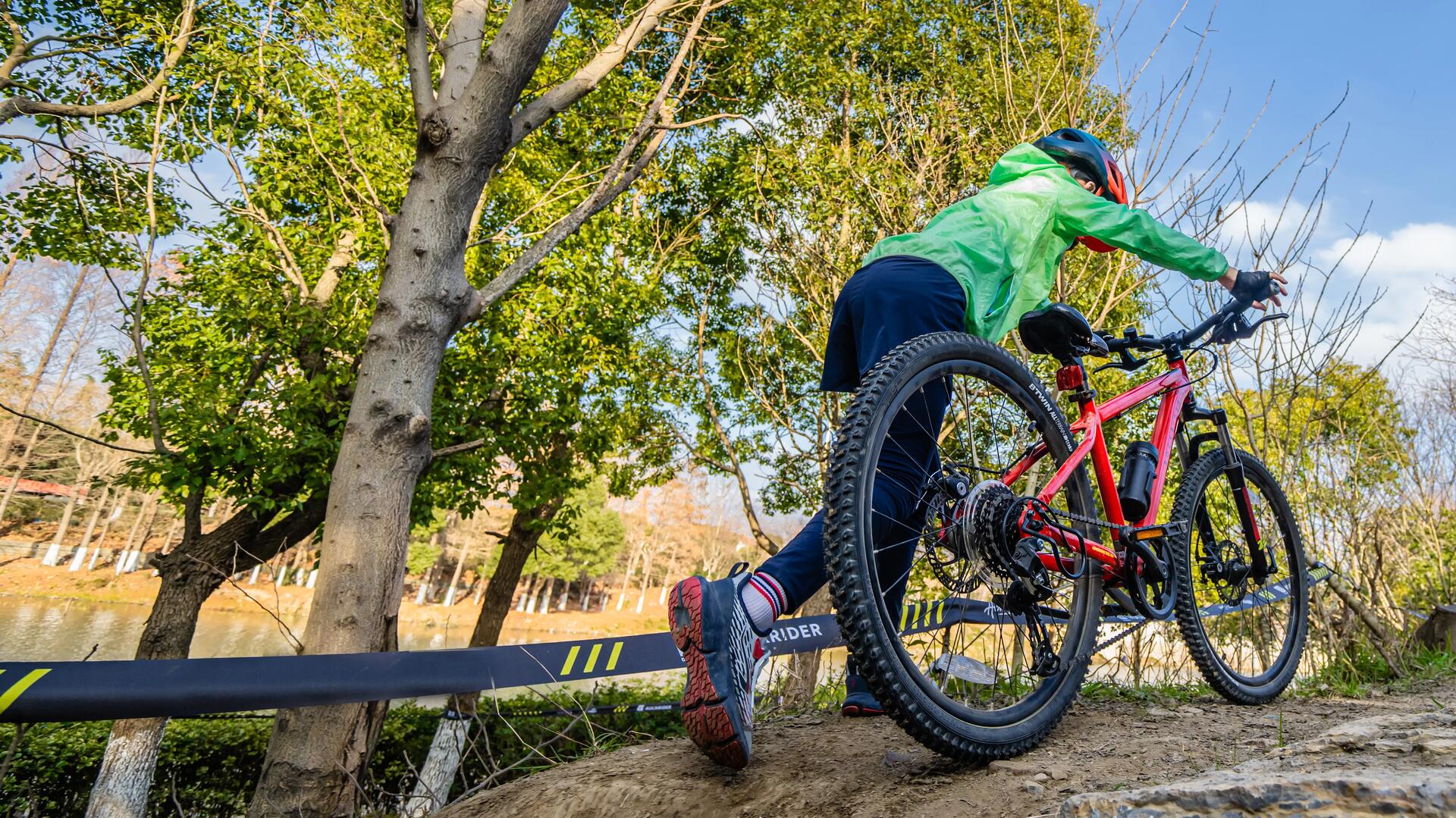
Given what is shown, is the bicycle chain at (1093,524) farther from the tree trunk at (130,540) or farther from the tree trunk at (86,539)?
the tree trunk at (86,539)

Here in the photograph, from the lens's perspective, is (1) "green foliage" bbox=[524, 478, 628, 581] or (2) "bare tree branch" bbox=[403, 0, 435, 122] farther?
(1) "green foliage" bbox=[524, 478, 628, 581]

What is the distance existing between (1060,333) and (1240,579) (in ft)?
4.76

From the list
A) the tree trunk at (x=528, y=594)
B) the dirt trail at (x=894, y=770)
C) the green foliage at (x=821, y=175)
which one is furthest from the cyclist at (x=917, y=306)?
the tree trunk at (x=528, y=594)

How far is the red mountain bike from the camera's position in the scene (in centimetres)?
163

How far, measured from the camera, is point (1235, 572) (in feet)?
9.73

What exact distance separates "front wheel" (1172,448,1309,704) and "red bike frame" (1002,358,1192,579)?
9.2 inches

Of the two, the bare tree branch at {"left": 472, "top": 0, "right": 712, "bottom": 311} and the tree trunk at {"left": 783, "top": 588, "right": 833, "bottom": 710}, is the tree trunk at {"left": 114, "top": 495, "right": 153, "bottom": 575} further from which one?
the tree trunk at {"left": 783, "top": 588, "right": 833, "bottom": 710}

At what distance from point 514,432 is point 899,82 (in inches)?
317

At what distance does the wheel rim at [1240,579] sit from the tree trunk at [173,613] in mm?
6336

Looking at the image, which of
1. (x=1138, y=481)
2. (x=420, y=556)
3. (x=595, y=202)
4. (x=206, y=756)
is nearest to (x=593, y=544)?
(x=420, y=556)

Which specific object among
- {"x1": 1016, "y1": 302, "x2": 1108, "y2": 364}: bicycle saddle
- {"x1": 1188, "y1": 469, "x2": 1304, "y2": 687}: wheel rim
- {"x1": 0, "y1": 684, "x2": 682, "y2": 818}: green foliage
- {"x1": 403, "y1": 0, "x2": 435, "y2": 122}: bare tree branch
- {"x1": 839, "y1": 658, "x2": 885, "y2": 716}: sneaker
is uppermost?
{"x1": 403, "y1": 0, "x2": 435, "y2": 122}: bare tree branch

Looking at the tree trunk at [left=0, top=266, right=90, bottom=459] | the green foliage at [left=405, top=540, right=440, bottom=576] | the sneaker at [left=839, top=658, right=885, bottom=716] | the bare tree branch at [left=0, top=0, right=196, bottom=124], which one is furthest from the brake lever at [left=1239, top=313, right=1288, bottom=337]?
the green foliage at [left=405, top=540, right=440, bottom=576]

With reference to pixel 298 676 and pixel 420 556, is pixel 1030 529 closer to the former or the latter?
pixel 298 676

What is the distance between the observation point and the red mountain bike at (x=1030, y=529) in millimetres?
1629
